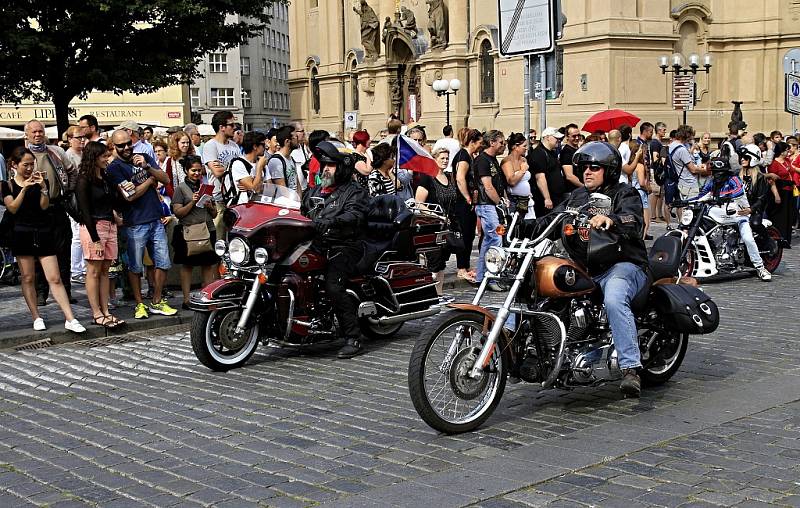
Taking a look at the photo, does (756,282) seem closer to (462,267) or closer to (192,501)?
(462,267)

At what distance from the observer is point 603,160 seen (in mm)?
6980

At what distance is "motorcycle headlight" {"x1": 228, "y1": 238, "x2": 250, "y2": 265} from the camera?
8430 mm

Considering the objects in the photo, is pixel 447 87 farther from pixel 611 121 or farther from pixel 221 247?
pixel 221 247

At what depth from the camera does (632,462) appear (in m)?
5.77

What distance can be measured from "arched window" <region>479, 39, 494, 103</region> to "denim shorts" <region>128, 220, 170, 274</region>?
34.0 metres

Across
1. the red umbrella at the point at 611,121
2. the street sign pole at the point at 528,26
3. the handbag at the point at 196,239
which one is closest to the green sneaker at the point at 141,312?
the handbag at the point at 196,239

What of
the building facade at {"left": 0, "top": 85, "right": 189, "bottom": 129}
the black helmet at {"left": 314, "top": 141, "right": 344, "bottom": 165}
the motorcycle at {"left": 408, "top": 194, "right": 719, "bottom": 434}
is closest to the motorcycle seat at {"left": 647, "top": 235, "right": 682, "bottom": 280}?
the motorcycle at {"left": 408, "top": 194, "right": 719, "bottom": 434}

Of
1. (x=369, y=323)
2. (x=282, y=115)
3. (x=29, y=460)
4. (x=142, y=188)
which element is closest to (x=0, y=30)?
(x=142, y=188)

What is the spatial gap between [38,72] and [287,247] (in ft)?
45.7

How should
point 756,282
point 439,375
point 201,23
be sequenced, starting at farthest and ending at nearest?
point 201,23 → point 756,282 → point 439,375

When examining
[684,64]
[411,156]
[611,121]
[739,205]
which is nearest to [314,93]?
[684,64]

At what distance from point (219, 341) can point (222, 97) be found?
86.1 meters

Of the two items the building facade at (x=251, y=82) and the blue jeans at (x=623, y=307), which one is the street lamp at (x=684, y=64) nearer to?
the blue jeans at (x=623, y=307)

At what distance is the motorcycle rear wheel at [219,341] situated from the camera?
8266 mm
